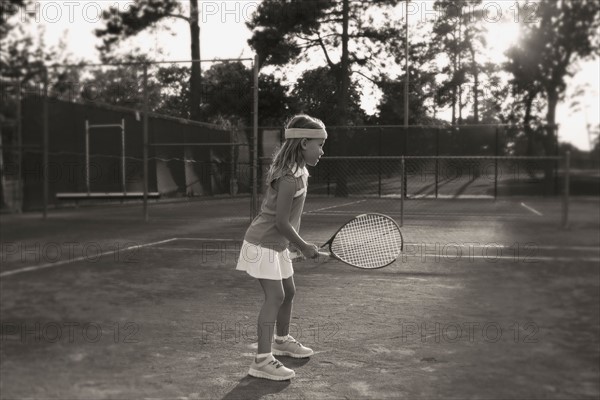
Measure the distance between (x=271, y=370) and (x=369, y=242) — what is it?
147cm

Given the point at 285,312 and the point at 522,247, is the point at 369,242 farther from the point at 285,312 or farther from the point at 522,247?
the point at 522,247

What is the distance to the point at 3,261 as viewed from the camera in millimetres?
7797

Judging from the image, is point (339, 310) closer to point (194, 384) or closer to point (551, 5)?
point (194, 384)

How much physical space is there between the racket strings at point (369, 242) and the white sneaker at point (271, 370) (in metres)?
1.12

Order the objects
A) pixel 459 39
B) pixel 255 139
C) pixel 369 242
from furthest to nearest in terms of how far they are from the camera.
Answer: pixel 459 39 < pixel 255 139 < pixel 369 242

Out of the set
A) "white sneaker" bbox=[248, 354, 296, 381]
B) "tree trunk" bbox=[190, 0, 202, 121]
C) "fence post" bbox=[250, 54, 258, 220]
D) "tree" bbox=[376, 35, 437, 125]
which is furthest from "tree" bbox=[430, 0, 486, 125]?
"white sneaker" bbox=[248, 354, 296, 381]

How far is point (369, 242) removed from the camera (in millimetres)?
4789

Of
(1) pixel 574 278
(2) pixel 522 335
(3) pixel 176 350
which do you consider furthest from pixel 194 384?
(1) pixel 574 278

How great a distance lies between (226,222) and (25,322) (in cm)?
813

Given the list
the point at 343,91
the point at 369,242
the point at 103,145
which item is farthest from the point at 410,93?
the point at 369,242

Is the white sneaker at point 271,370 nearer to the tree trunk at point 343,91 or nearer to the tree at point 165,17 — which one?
the tree trunk at point 343,91

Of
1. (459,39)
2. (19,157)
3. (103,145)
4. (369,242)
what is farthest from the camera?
(459,39)

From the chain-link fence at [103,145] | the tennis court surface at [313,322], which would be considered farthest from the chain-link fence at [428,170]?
the tennis court surface at [313,322]

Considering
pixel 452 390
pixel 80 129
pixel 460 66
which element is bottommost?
pixel 452 390
